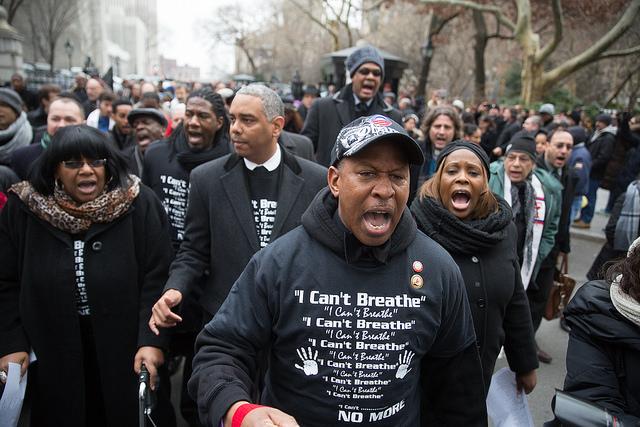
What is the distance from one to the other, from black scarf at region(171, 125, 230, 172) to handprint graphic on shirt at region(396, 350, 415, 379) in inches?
100

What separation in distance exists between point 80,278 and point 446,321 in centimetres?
191

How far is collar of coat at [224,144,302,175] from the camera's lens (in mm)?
3107

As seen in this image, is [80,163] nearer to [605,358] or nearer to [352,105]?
[605,358]

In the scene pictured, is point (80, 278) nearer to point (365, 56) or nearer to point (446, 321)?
point (446, 321)

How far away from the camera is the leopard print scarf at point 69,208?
8.93ft

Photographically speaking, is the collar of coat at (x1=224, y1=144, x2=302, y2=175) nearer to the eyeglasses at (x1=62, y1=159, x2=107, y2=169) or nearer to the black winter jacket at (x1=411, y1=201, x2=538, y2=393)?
the eyeglasses at (x1=62, y1=159, x2=107, y2=169)

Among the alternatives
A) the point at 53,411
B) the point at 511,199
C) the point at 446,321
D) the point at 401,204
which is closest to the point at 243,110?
the point at 401,204

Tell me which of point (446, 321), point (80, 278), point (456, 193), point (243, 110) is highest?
point (243, 110)

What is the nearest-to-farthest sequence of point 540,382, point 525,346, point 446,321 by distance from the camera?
point 446,321 < point 525,346 < point 540,382

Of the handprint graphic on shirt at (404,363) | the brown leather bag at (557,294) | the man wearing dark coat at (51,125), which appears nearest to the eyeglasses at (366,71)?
the man wearing dark coat at (51,125)

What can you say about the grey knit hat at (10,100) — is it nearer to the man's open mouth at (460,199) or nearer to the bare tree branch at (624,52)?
the man's open mouth at (460,199)

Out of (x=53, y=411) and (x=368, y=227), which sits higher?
(x=368, y=227)

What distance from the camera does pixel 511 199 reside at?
14.0 feet

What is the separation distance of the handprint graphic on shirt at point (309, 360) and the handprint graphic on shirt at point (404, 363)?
285 millimetres
